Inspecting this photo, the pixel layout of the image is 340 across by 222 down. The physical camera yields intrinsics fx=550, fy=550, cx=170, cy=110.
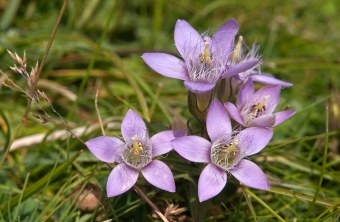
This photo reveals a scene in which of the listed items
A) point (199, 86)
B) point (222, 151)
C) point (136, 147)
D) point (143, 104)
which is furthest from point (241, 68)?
point (143, 104)

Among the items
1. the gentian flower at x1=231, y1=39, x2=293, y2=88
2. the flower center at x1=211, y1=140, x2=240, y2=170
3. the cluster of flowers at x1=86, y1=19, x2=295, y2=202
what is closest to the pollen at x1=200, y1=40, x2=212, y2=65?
the cluster of flowers at x1=86, y1=19, x2=295, y2=202

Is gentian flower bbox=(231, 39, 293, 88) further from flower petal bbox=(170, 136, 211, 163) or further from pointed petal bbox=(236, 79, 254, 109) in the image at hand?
flower petal bbox=(170, 136, 211, 163)

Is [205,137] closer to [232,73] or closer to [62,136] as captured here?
[232,73]

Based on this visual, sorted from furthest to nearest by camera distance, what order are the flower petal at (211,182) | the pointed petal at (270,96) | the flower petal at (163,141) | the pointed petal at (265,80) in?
1. the pointed petal at (265,80)
2. the pointed petal at (270,96)
3. the flower petal at (163,141)
4. the flower petal at (211,182)

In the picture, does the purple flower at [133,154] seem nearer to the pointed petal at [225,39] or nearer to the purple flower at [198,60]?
the purple flower at [198,60]

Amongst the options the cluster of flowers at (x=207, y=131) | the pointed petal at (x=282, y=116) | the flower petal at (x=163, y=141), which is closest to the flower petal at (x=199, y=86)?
the cluster of flowers at (x=207, y=131)
